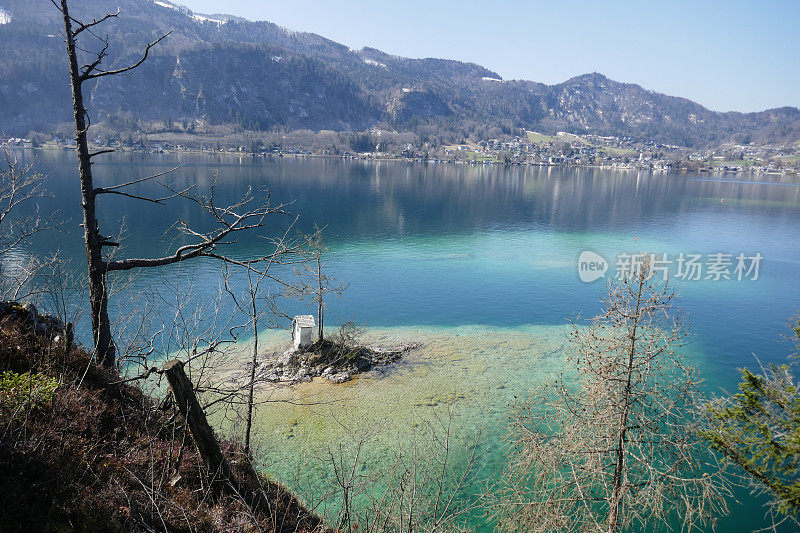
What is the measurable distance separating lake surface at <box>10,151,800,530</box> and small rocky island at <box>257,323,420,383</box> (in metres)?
0.98

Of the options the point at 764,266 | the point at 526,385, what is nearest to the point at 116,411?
the point at 526,385

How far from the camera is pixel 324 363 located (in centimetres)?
2166

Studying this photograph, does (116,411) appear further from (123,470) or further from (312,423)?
(312,423)

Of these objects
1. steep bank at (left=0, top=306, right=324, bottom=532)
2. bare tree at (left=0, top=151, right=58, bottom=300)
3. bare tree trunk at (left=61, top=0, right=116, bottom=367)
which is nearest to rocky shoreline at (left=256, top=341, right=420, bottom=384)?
bare tree at (left=0, top=151, right=58, bottom=300)

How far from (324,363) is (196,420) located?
1488 cm

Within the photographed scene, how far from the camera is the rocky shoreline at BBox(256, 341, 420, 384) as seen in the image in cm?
2069

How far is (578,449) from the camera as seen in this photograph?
32.1 feet

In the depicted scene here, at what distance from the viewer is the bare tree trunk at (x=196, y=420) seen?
646 cm

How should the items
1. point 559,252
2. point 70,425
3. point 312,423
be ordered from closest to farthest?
point 70,425
point 312,423
point 559,252

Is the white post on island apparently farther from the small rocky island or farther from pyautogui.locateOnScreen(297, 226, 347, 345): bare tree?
pyautogui.locateOnScreen(297, 226, 347, 345): bare tree

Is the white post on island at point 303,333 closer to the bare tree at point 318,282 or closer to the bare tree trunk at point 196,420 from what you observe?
the bare tree at point 318,282

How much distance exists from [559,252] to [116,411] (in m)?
48.3

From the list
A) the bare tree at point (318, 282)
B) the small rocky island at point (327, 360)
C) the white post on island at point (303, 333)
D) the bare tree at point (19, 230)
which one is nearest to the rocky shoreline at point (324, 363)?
the small rocky island at point (327, 360)

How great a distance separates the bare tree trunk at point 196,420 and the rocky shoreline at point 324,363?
41.5 ft
